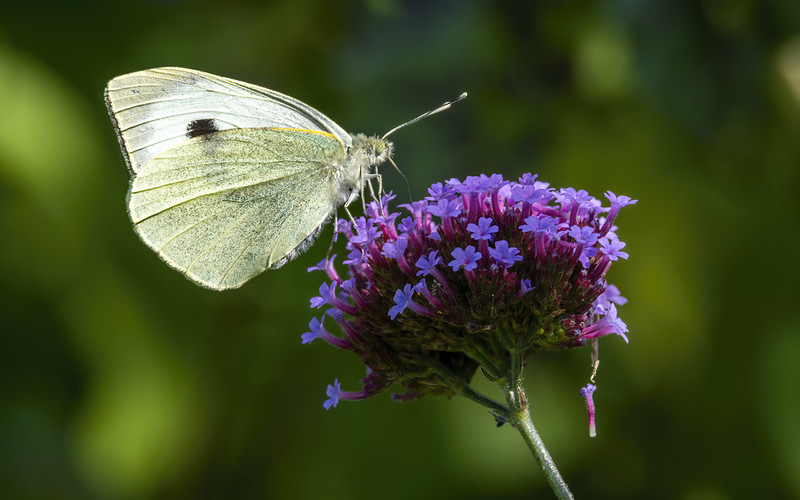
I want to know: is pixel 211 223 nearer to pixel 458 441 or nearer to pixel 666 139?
pixel 458 441

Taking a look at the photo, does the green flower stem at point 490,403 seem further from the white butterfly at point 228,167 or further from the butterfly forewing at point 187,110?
the butterfly forewing at point 187,110

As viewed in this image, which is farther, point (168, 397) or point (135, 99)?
point (168, 397)

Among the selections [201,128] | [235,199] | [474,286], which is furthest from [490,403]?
[201,128]

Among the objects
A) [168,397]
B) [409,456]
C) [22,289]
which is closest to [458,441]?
[409,456]

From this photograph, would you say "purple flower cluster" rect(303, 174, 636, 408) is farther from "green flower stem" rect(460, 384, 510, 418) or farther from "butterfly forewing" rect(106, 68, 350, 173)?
"butterfly forewing" rect(106, 68, 350, 173)

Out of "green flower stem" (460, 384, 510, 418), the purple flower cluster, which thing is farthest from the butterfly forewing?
"green flower stem" (460, 384, 510, 418)

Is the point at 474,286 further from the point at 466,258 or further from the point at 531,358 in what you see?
the point at 531,358
